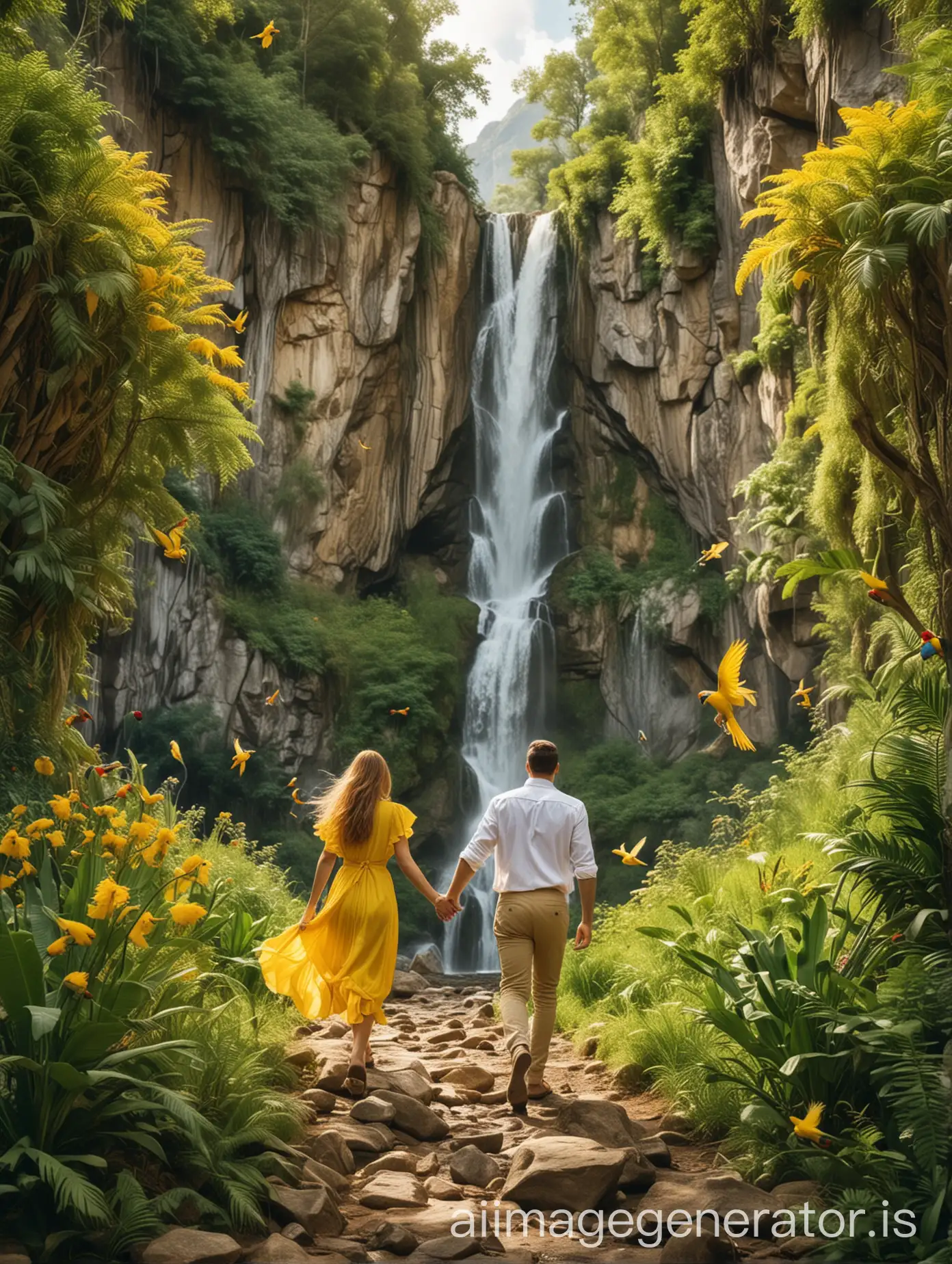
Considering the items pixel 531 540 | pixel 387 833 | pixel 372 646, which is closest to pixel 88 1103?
pixel 387 833

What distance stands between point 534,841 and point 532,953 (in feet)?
1.80

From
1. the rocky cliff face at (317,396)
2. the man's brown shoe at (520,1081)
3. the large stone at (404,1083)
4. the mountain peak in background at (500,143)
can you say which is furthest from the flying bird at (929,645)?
the mountain peak in background at (500,143)

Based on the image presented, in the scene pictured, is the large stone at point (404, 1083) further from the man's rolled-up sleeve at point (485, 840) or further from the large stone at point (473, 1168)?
the man's rolled-up sleeve at point (485, 840)

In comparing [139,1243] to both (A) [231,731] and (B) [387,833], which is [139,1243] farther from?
(A) [231,731]

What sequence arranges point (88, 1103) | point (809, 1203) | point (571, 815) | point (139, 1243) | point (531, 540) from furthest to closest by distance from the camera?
point (531, 540), point (571, 815), point (809, 1203), point (88, 1103), point (139, 1243)

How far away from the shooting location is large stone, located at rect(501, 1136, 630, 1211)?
358 cm

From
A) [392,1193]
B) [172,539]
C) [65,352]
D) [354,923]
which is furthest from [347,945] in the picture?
[65,352]

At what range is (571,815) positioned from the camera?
5094 mm

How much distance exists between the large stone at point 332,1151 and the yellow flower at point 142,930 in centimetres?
114

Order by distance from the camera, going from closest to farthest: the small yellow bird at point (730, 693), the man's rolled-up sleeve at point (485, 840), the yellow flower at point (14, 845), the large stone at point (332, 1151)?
the yellow flower at point (14, 845) → the large stone at point (332, 1151) → the man's rolled-up sleeve at point (485, 840) → the small yellow bird at point (730, 693)

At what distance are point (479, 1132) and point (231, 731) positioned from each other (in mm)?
15012

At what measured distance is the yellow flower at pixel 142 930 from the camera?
10.8 ft

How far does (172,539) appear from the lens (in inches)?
291

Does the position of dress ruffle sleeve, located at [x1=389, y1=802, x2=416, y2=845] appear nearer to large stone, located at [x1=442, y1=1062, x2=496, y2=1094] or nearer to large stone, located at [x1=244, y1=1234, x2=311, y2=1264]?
large stone, located at [x1=442, y1=1062, x2=496, y2=1094]
